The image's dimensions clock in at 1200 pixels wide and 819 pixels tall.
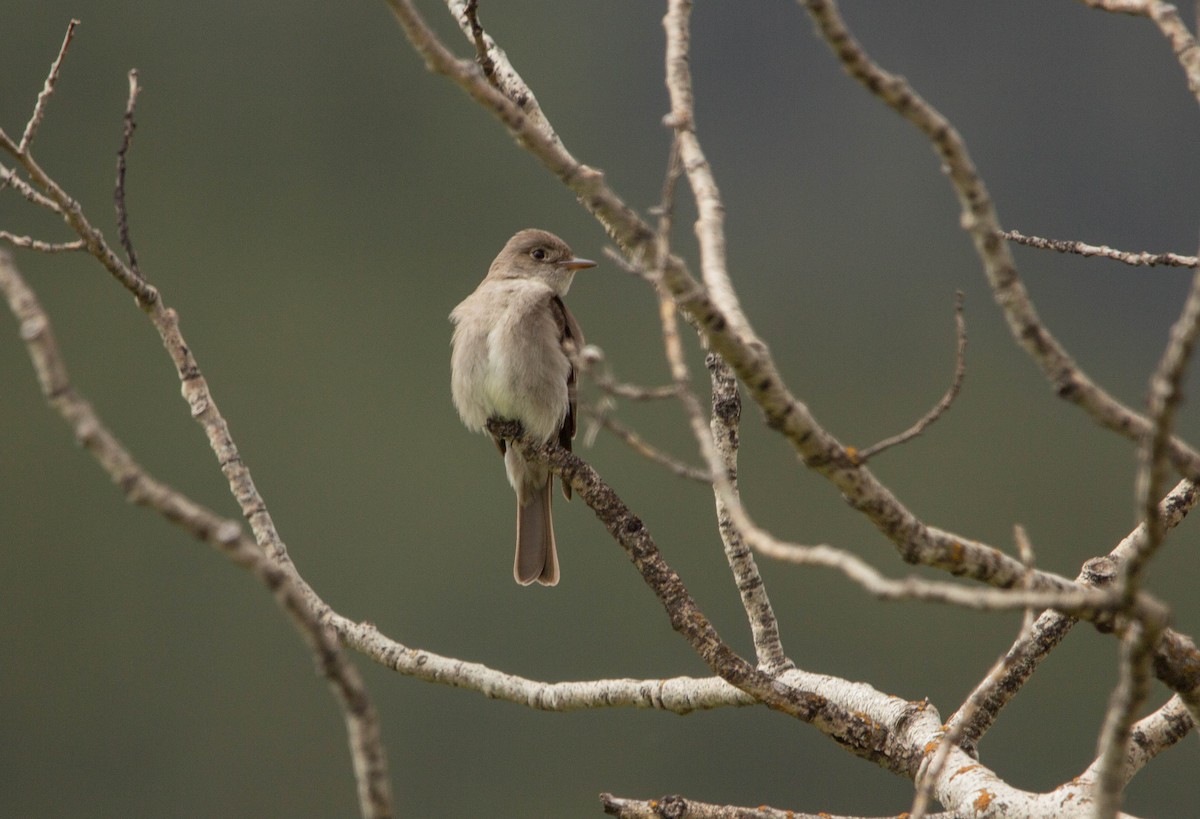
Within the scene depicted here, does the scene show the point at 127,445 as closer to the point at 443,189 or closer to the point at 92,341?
the point at 92,341

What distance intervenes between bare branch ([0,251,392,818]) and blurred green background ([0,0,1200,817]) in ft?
53.3

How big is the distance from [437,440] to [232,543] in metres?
21.8

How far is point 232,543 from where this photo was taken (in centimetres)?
186

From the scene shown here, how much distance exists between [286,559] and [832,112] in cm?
3359

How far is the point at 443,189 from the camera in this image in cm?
3006

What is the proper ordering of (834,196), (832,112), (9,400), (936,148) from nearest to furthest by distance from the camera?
(936,148), (9,400), (834,196), (832,112)

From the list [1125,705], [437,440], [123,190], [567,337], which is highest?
[437,440]

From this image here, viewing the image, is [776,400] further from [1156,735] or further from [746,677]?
[1156,735]

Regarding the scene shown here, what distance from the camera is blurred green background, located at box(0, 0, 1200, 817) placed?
21.6 m

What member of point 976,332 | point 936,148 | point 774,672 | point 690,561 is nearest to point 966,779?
point 774,672

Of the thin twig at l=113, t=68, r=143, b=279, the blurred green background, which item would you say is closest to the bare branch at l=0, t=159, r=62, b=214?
the thin twig at l=113, t=68, r=143, b=279

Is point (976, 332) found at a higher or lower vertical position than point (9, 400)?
lower

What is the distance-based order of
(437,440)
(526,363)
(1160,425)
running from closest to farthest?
(1160,425) < (526,363) < (437,440)

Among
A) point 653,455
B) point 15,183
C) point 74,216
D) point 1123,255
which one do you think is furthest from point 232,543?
point 1123,255
